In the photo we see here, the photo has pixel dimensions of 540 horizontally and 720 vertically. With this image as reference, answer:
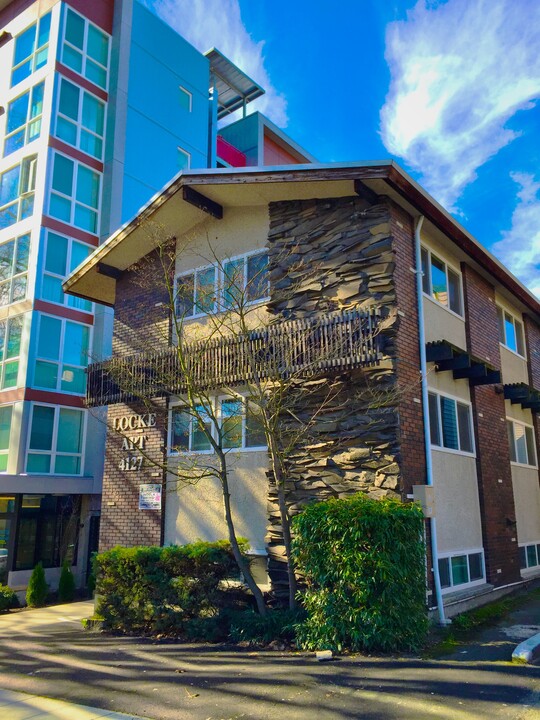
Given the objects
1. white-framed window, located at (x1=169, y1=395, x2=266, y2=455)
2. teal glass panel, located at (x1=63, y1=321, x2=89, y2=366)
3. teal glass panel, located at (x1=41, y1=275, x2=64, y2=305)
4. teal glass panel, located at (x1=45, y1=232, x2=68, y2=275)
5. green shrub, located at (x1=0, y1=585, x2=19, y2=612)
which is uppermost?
teal glass panel, located at (x1=45, y1=232, x2=68, y2=275)

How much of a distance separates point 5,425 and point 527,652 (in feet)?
55.8

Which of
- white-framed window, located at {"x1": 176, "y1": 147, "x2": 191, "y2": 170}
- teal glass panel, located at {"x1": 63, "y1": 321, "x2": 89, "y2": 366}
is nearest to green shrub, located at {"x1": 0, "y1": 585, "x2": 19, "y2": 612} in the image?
teal glass panel, located at {"x1": 63, "y1": 321, "x2": 89, "y2": 366}

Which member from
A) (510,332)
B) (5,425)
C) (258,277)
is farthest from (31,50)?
(510,332)

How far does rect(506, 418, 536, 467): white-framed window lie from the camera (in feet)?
48.7

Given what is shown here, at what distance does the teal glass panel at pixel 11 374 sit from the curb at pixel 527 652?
1672 centimetres

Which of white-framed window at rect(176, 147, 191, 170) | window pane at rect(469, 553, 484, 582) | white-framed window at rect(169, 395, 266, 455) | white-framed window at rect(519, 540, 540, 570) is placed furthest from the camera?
white-framed window at rect(176, 147, 191, 170)

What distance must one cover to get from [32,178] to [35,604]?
45.5ft

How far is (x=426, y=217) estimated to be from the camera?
37.2ft

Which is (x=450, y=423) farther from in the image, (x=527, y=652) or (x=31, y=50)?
(x=31, y=50)

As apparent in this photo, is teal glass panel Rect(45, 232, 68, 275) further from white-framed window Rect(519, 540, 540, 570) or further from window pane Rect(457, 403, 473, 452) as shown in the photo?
white-framed window Rect(519, 540, 540, 570)

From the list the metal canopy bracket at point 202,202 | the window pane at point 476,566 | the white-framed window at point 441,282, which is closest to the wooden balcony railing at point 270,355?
the white-framed window at point 441,282

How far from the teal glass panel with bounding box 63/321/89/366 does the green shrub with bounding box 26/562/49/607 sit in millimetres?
6825

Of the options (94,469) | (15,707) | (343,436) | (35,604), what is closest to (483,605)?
(343,436)

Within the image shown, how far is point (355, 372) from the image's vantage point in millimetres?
10273
